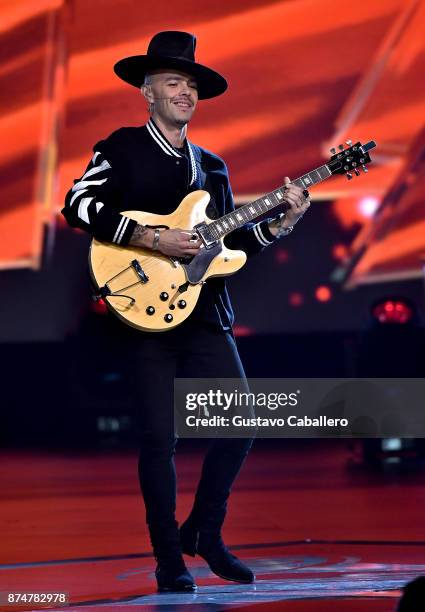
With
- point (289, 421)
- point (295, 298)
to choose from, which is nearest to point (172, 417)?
point (295, 298)

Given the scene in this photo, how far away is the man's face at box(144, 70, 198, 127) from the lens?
3.52 metres

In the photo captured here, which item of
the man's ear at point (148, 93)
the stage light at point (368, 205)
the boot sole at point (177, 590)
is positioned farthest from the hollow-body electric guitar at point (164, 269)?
the stage light at point (368, 205)

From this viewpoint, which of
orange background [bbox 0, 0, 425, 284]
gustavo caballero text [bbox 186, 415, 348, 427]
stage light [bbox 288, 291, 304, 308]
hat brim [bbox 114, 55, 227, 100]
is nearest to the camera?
hat brim [bbox 114, 55, 227, 100]

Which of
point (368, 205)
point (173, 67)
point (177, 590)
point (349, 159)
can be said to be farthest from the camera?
point (368, 205)

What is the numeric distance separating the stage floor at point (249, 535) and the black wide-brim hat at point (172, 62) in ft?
4.80

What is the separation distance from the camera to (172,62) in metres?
3.55

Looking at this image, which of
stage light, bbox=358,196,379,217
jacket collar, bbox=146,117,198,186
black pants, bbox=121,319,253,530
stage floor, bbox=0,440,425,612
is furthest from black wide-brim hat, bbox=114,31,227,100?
stage light, bbox=358,196,379,217

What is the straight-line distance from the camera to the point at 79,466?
7.45 meters

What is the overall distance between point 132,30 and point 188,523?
445 cm

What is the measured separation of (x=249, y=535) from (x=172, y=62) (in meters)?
1.79

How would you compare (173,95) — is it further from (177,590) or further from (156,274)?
(177,590)

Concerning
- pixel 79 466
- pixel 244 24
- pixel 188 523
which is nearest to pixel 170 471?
pixel 188 523

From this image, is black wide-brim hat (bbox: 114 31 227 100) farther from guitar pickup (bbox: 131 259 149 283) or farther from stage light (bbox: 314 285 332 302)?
stage light (bbox: 314 285 332 302)

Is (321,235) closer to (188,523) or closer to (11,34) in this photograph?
(11,34)
